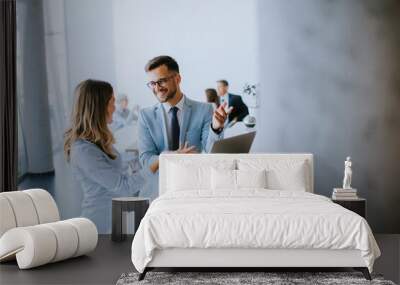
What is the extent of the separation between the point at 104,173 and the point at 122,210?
805 mm

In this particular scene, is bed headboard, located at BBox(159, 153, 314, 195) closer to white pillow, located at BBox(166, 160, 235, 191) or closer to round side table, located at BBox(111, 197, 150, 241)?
white pillow, located at BBox(166, 160, 235, 191)

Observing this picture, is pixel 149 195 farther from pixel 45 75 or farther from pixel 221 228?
pixel 221 228

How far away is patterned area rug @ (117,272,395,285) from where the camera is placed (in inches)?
195

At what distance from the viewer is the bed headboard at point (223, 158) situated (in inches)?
291

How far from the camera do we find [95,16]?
7711 millimetres

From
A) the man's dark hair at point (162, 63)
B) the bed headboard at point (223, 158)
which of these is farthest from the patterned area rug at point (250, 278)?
the man's dark hair at point (162, 63)

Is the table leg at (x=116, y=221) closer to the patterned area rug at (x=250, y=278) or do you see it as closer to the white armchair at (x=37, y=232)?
the white armchair at (x=37, y=232)

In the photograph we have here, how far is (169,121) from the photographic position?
773cm

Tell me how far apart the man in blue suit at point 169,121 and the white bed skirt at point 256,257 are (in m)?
2.67

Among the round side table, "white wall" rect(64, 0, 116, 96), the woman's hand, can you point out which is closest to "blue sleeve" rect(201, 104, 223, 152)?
the woman's hand

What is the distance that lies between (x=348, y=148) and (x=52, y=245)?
11.9ft

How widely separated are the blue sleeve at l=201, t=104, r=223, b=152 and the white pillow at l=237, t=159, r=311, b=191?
0.46 metres

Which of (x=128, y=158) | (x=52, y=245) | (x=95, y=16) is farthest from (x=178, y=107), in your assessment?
(x=52, y=245)

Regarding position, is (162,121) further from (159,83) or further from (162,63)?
(162,63)
